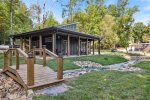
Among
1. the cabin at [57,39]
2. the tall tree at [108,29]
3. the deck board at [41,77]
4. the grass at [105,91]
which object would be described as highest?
the tall tree at [108,29]

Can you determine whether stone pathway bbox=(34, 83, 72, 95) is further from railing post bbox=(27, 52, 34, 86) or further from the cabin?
the cabin

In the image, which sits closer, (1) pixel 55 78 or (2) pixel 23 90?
(2) pixel 23 90

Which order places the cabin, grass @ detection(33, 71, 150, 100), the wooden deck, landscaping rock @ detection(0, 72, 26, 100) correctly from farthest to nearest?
the cabin → the wooden deck → landscaping rock @ detection(0, 72, 26, 100) → grass @ detection(33, 71, 150, 100)

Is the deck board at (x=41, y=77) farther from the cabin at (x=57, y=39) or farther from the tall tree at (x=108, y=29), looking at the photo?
the tall tree at (x=108, y=29)

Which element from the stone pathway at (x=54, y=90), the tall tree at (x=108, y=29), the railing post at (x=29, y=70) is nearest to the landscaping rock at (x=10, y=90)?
the railing post at (x=29, y=70)

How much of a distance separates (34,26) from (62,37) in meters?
24.3

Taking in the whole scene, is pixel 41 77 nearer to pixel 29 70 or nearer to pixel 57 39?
pixel 29 70

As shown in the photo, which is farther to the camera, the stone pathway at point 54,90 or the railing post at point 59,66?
the railing post at point 59,66

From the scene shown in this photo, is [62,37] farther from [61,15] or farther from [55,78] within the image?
[61,15]

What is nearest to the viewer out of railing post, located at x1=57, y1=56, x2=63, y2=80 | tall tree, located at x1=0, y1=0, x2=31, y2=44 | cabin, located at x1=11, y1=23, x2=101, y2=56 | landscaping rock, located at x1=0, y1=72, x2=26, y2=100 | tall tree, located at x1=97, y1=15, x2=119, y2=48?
landscaping rock, located at x1=0, y1=72, x2=26, y2=100

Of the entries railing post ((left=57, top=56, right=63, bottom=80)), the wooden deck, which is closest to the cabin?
the wooden deck

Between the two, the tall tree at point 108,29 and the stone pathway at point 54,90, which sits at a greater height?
the tall tree at point 108,29

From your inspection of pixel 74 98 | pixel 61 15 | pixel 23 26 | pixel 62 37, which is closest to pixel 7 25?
pixel 23 26

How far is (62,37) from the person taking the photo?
65.4ft
